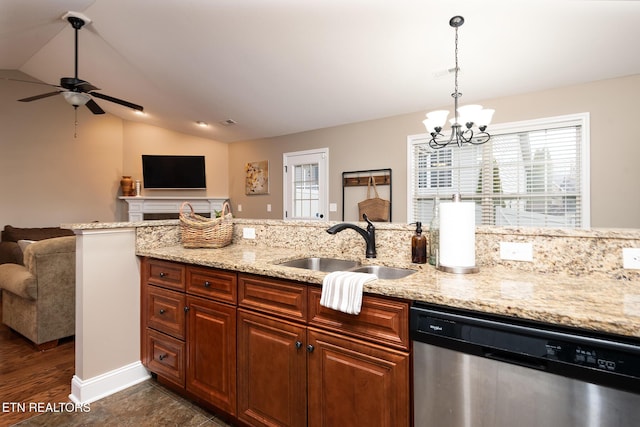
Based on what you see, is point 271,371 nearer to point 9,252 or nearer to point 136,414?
point 136,414

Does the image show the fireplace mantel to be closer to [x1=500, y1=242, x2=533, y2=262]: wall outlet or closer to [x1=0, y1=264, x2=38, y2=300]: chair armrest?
[x1=0, y1=264, x2=38, y2=300]: chair armrest

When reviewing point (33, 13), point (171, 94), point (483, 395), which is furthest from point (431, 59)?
point (33, 13)

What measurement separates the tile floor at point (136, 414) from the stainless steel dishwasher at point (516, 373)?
4.29 feet

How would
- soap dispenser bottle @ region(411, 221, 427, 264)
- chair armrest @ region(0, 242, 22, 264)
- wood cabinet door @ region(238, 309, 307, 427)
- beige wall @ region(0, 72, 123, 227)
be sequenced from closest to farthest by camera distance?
wood cabinet door @ region(238, 309, 307, 427) < soap dispenser bottle @ region(411, 221, 427, 264) < chair armrest @ region(0, 242, 22, 264) < beige wall @ region(0, 72, 123, 227)

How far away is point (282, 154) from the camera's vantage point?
5.79 meters

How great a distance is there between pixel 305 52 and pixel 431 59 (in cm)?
120

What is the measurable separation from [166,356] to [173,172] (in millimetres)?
4971

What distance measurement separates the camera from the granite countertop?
32.7 inches

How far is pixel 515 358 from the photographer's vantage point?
91cm

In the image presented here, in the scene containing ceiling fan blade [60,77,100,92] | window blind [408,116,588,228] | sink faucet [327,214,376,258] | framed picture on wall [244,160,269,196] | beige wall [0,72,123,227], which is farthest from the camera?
framed picture on wall [244,160,269,196]

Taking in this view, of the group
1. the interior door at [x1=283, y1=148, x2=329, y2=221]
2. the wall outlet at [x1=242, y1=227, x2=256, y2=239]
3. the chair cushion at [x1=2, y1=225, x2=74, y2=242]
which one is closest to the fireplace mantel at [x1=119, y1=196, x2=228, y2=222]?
the chair cushion at [x1=2, y1=225, x2=74, y2=242]

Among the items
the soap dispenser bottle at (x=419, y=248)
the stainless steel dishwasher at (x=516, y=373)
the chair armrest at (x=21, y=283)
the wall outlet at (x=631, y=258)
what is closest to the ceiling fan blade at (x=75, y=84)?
the chair armrest at (x=21, y=283)

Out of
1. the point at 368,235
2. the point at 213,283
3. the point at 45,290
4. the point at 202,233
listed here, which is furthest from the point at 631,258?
the point at 45,290

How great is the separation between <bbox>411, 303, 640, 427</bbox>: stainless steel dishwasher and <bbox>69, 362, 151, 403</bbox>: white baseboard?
1.94m
